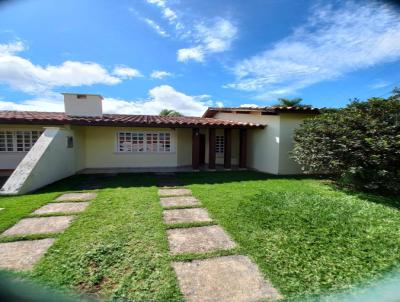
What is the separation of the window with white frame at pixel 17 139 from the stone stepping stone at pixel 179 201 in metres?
9.23

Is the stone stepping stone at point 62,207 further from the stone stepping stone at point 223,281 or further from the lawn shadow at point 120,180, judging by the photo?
the stone stepping stone at point 223,281

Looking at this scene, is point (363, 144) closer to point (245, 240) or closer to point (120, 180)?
point (245, 240)

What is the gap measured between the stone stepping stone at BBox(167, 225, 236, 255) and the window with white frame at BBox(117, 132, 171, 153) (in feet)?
31.9

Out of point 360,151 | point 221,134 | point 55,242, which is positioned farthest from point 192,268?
point 221,134

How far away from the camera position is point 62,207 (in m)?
6.19

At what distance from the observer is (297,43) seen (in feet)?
25.2

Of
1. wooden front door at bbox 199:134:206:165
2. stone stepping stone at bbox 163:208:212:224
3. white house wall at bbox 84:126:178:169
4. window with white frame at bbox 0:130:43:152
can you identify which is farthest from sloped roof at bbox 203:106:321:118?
window with white frame at bbox 0:130:43:152

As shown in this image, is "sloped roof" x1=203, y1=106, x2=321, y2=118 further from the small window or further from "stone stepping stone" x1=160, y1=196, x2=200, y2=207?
the small window

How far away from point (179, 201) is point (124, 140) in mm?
8023

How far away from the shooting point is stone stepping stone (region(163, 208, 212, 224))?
538 cm

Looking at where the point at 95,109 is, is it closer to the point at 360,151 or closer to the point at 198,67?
the point at 198,67

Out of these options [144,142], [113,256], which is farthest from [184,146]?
[113,256]

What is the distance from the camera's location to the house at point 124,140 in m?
10.4

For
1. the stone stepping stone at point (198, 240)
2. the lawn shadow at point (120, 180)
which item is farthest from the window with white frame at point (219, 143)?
the stone stepping stone at point (198, 240)
